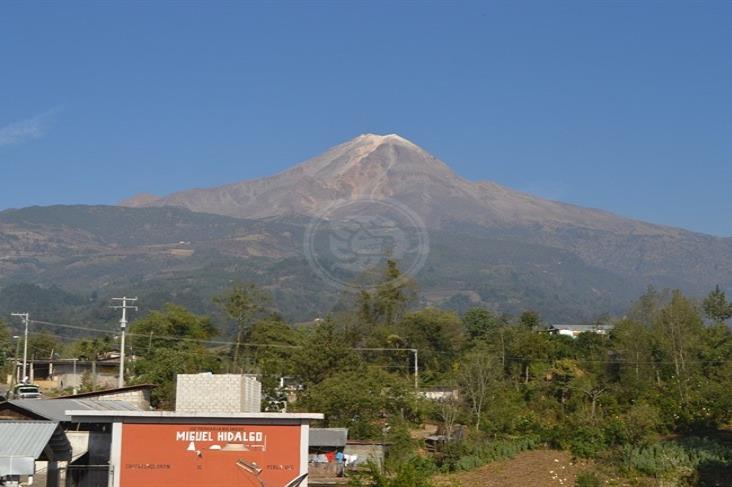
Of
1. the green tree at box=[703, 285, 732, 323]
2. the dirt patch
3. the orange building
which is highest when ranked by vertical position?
the green tree at box=[703, 285, 732, 323]

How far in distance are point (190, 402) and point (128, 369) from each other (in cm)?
4357

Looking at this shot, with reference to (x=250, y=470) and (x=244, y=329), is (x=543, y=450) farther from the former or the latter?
(x=244, y=329)

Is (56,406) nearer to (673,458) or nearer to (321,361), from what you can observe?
(673,458)

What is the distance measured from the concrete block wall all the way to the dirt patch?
13.6 metres

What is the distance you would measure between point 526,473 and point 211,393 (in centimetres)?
1700

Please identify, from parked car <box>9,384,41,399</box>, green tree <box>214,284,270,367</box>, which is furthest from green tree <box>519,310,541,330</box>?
parked car <box>9,384,41,399</box>

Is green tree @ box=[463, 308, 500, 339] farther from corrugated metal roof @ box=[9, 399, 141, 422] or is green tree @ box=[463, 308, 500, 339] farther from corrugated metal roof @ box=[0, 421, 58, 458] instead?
corrugated metal roof @ box=[0, 421, 58, 458]

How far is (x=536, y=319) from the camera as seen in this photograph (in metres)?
90.6

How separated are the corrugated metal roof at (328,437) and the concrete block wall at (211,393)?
14736 millimetres

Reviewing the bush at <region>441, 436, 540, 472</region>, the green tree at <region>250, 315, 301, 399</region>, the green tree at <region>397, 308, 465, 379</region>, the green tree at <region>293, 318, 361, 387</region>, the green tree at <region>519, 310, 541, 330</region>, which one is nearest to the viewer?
the bush at <region>441, 436, 540, 472</region>

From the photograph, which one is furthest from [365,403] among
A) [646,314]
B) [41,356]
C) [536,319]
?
[41,356]

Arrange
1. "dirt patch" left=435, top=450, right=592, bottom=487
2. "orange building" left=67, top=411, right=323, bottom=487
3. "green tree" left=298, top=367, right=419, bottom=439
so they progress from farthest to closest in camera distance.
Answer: "green tree" left=298, top=367, right=419, bottom=439 < "dirt patch" left=435, top=450, right=592, bottom=487 < "orange building" left=67, top=411, right=323, bottom=487

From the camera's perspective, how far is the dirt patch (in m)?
39.7

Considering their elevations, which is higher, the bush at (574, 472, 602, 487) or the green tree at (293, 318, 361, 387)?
the green tree at (293, 318, 361, 387)
